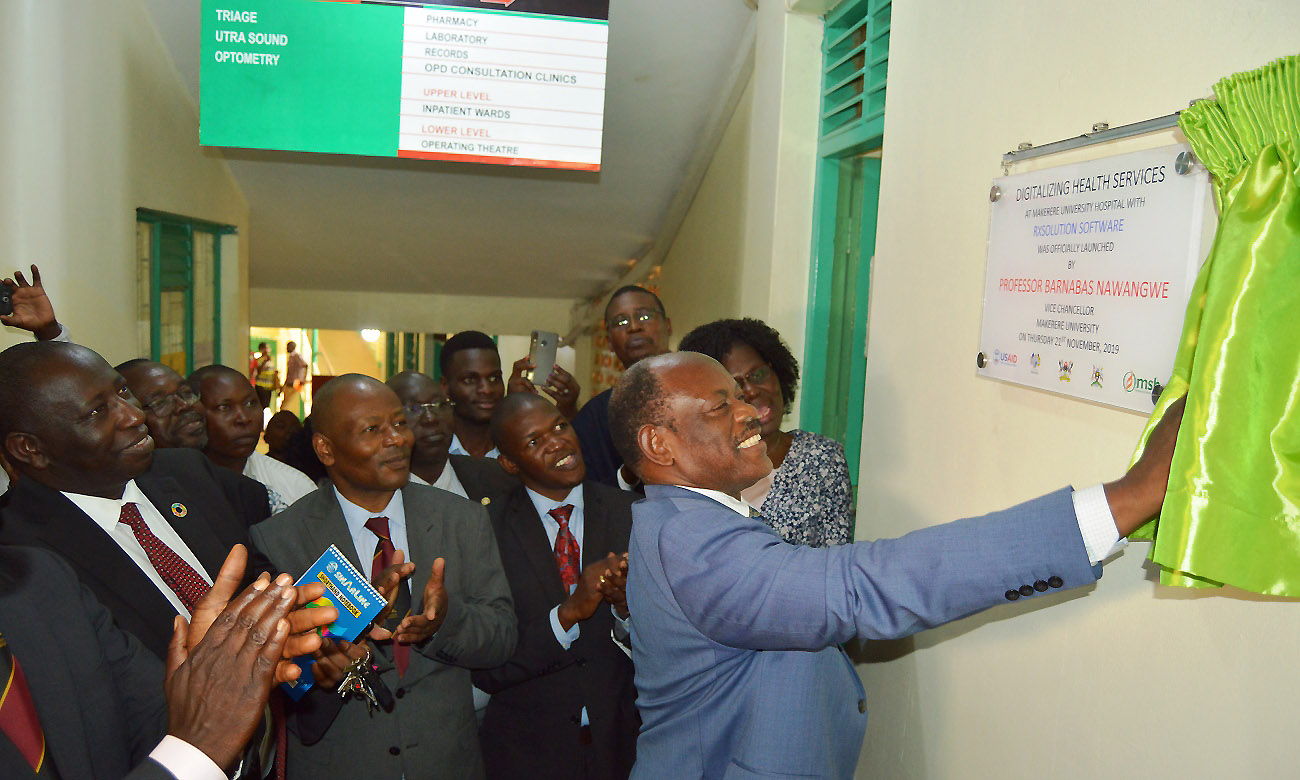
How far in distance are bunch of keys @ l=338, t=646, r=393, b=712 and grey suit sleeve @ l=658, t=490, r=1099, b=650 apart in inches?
32.5

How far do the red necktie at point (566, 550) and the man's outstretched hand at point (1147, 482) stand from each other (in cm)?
158

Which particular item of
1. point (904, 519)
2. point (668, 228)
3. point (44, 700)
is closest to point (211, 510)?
point (44, 700)

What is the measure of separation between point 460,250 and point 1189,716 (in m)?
6.28

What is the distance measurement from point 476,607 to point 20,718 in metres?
1.09

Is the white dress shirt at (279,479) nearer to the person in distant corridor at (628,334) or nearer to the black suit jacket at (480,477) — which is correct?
the black suit jacket at (480,477)

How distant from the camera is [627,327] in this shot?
3.61 meters

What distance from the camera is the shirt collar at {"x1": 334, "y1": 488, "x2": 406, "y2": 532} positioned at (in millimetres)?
2420

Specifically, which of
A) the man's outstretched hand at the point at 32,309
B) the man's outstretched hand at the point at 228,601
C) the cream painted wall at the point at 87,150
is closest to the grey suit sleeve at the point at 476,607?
the man's outstretched hand at the point at 228,601

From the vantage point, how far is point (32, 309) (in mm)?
3074

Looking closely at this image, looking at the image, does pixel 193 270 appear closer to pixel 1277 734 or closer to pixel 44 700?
pixel 44 700

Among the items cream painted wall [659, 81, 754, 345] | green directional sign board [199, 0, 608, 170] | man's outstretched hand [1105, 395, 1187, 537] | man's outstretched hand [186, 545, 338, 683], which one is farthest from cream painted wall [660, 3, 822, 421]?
man's outstretched hand [186, 545, 338, 683]

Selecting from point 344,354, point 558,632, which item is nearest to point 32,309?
point 558,632

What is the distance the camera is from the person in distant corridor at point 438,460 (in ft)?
10.6

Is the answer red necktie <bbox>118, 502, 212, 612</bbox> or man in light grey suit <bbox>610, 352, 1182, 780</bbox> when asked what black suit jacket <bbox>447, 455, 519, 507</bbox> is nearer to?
red necktie <bbox>118, 502, 212, 612</bbox>
